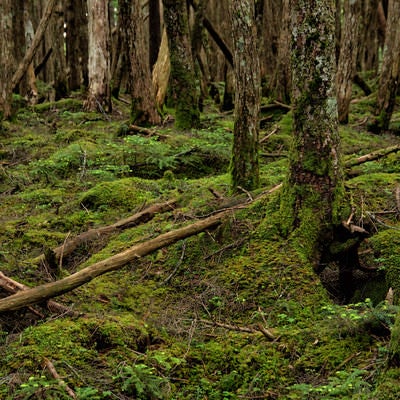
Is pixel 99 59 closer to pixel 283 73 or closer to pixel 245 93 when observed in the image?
pixel 283 73

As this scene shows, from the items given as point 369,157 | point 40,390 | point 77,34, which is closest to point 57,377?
point 40,390

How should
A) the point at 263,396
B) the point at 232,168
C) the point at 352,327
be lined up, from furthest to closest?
1. the point at 232,168
2. the point at 352,327
3. the point at 263,396

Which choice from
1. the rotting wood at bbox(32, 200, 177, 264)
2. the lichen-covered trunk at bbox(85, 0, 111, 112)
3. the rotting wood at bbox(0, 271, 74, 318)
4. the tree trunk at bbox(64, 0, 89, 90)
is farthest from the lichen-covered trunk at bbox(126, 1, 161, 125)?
the rotting wood at bbox(0, 271, 74, 318)

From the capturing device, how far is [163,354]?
4.71m

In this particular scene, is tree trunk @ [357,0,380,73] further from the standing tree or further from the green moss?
the green moss

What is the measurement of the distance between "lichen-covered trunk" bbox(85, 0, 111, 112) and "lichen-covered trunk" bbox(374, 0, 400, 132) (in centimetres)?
686

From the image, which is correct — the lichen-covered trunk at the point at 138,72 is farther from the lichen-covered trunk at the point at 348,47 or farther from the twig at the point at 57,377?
the twig at the point at 57,377

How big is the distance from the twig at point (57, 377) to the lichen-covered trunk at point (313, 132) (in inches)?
111

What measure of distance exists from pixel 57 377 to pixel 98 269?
1570mm

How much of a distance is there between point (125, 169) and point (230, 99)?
6888 mm

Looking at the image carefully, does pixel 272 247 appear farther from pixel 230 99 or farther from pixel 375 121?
pixel 230 99

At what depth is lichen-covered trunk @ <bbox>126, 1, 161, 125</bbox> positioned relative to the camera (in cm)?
1239

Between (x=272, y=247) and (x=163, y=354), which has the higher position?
(x=272, y=247)

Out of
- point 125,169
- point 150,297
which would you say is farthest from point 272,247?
point 125,169
